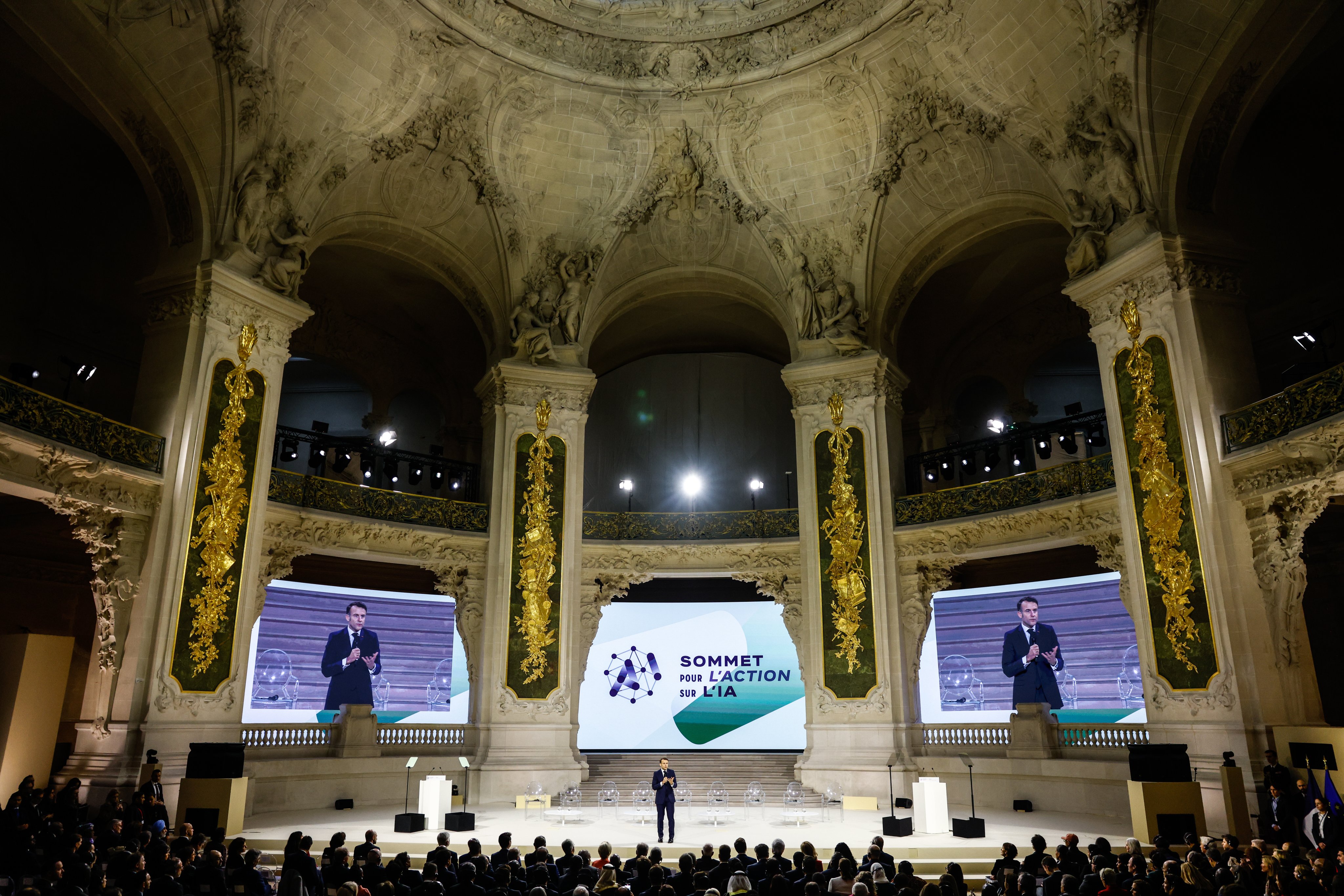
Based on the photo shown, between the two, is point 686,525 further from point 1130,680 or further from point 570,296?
point 1130,680

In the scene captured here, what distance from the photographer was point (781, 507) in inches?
947

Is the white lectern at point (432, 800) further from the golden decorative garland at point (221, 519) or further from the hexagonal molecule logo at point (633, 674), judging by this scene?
the hexagonal molecule logo at point (633, 674)

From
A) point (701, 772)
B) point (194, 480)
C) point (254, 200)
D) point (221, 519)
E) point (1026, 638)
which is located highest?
point (254, 200)

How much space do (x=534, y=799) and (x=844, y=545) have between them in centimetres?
777

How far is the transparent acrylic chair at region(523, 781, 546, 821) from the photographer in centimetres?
1466

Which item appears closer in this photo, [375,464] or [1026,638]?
[1026,638]

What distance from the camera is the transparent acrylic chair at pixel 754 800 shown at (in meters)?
14.8

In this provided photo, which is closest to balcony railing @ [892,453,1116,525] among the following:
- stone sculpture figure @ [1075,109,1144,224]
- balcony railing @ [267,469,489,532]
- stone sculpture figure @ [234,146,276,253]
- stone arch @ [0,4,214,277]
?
stone sculpture figure @ [1075,109,1144,224]

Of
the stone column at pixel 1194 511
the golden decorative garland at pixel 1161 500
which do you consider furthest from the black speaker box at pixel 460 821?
the golden decorative garland at pixel 1161 500

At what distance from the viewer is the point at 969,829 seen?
486 inches

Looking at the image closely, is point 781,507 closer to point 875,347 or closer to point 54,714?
point 875,347

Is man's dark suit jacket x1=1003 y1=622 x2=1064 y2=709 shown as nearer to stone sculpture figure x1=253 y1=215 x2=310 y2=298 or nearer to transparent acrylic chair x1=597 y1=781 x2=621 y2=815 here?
transparent acrylic chair x1=597 y1=781 x2=621 y2=815

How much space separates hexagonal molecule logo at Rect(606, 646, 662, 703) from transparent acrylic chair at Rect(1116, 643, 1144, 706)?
32.0 ft

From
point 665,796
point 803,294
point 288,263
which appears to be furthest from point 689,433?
point 665,796
